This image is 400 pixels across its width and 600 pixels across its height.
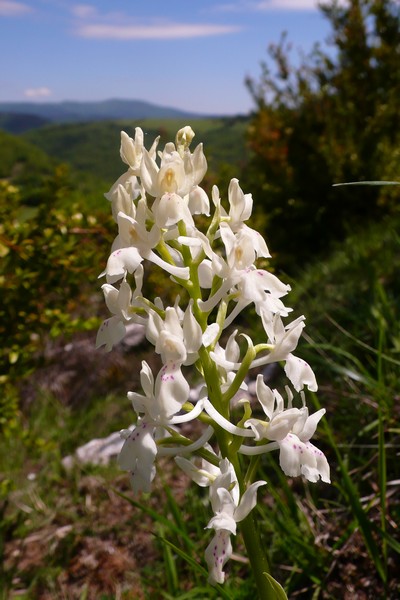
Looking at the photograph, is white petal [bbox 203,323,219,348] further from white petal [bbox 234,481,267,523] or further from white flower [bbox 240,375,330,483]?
white petal [bbox 234,481,267,523]

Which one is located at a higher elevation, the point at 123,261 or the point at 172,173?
the point at 172,173

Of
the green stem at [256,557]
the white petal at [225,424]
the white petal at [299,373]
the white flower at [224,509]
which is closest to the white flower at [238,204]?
the white petal at [299,373]

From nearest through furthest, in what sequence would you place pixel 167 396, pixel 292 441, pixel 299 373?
1. pixel 167 396
2. pixel 292 441
3. pixel 299 373

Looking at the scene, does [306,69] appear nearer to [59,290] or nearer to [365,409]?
[59,290]

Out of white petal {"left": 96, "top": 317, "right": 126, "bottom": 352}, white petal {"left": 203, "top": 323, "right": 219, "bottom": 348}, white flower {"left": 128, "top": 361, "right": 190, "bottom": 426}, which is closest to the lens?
white flower {"left": 128, "top": 361, "right": 190, "bottom": 426}

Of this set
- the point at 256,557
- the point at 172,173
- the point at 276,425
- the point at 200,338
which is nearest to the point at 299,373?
the point at 276,425

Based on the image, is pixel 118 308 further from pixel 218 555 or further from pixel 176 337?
pixel 218 555

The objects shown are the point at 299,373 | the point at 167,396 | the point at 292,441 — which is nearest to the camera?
the point at 167,396

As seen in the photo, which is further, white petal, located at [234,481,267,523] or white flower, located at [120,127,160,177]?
white flower, located at [120,127,160,177]

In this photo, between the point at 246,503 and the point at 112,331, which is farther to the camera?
the point at 112,331

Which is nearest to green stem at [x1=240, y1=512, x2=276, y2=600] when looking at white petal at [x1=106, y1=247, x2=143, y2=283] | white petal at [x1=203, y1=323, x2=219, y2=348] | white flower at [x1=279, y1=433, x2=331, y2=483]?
white flower at [x1=279, y1=433, x2=331, y2=483]
